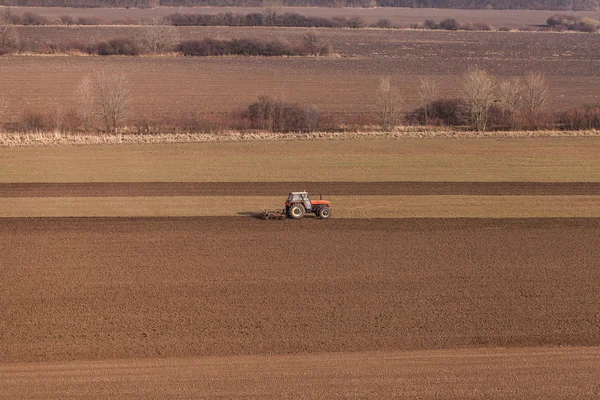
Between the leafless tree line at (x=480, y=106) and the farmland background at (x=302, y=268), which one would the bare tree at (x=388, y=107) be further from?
the farmland background at (x=302, y=268)

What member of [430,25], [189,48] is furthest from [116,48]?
[430,25]

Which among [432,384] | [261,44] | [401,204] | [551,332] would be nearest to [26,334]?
[432,384]

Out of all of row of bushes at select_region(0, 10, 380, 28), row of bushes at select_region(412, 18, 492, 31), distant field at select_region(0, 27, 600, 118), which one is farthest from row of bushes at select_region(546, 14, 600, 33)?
row of bushes at select_region(0, 10, 380, 28)

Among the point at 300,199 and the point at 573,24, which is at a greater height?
the point at 573,24

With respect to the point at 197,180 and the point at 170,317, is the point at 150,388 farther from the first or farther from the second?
the point at 197,180

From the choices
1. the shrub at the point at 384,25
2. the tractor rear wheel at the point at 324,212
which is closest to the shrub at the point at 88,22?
the shrub at the point at 384,25

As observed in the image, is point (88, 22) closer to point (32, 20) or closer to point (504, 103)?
point (32, 20)
